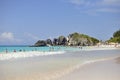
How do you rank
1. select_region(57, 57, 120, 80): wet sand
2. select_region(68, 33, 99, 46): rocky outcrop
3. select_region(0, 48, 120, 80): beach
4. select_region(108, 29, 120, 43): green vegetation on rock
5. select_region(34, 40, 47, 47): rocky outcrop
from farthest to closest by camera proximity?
select_region(34, 40, 47, 47): rocky outcrop → select_region(68, 33, 99, 46): rocky outcrop → select_region(108, 29, 120, 43): green vegetation on rock → select_region(0, 48, 120, 80): beach → select_region(57, 57, 120, 80): wet sand

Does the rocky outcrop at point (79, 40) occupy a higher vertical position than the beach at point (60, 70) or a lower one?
higher

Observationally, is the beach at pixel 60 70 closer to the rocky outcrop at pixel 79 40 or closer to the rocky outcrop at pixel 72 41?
the rocky outcrop at pixel 72 41

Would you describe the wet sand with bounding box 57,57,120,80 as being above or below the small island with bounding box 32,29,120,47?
below

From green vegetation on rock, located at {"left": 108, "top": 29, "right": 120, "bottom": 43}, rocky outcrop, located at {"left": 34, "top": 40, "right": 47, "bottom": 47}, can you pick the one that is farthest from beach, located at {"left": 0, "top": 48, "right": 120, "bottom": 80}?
rocky outcrop, located at {"left": 34, "top": 40, "right": 47, "bottom": 47}

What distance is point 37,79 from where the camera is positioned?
12.0 m

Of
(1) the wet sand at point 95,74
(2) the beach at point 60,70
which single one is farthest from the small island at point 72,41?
(1) the wet sand at point 95,74

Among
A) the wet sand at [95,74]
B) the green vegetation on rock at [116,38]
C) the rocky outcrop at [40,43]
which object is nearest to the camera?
the wet sand at [95,74]

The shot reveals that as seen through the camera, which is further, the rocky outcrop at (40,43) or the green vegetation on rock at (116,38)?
the rocky outcrop at (40,43)

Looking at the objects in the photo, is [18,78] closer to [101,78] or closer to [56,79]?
[56,79]

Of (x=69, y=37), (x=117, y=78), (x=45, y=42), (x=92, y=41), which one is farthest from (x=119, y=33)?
(x=117, y=78)

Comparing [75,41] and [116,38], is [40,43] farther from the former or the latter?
[116,38]

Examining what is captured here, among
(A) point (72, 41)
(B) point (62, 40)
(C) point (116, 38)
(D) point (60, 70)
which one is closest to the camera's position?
(D) point (60, 70)

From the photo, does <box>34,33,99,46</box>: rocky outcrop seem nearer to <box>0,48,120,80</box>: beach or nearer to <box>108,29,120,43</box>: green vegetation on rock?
<box>108,29,120,43</box>: green vegetation on rock

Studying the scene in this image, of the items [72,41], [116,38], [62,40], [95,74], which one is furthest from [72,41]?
[95,74]
